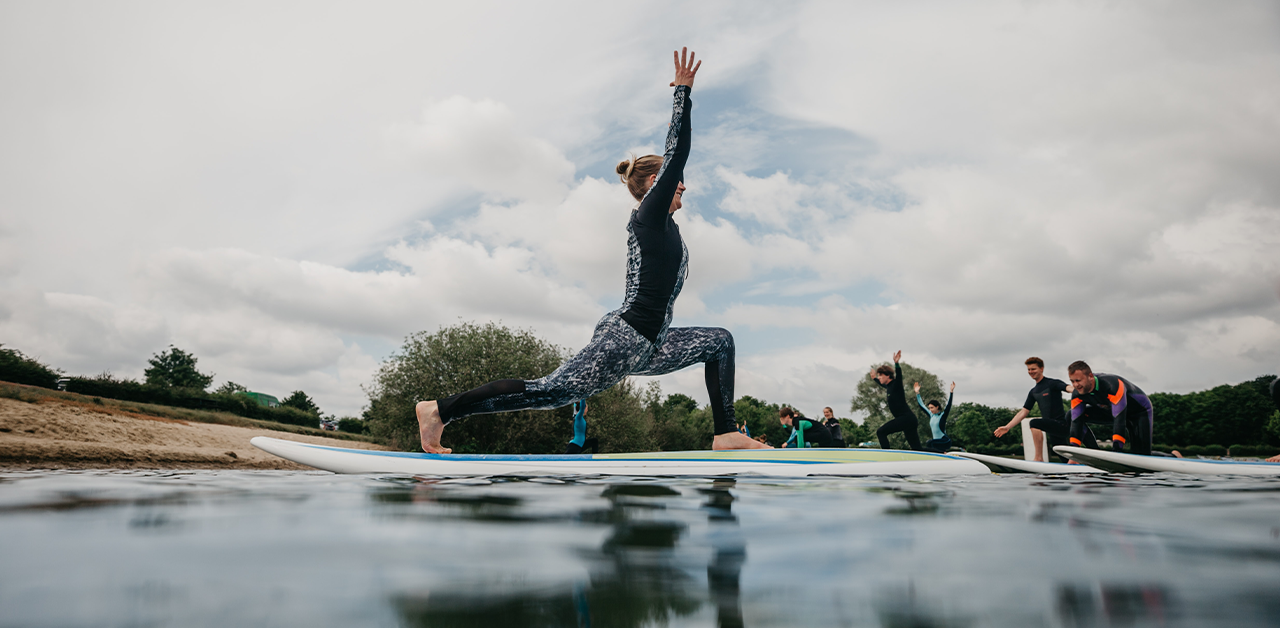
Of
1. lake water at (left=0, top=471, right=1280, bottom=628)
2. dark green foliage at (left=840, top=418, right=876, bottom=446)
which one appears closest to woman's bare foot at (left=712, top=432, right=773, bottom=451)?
lake water at (left=0, top=471, right=1280, bottom=628)

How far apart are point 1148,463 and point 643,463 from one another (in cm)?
527

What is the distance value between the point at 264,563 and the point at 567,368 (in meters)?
2.94

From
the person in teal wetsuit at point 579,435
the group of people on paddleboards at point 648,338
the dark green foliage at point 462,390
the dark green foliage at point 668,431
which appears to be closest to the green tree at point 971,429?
the dark green foliage at point 668,431

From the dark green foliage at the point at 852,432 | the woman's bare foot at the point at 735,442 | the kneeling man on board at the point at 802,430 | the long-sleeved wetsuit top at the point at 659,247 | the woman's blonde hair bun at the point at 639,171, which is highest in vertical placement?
the woman's blonde hair bun at the point at 639,171

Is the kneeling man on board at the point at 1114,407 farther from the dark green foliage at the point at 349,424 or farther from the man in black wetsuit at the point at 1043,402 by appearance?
the dark green foliage at the point at 349,424

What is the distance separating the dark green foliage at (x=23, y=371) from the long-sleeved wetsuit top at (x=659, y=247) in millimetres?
30175

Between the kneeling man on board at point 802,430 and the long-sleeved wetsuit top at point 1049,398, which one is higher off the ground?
the long-sleeved wetsuit top at point 1049,398

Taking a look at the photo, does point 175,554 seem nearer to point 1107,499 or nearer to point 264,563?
point 264,563

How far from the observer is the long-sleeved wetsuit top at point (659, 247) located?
3832 mm

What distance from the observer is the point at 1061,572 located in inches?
41.4

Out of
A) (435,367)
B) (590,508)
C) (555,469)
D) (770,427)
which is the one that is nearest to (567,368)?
(555,469)

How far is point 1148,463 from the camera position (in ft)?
19.6

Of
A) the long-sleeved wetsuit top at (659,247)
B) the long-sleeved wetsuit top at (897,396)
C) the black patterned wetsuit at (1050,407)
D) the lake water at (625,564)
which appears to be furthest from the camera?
the long-sleeved wetsuit top at (897,396)

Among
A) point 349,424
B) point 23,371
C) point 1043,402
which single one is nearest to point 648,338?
point 1043,402
